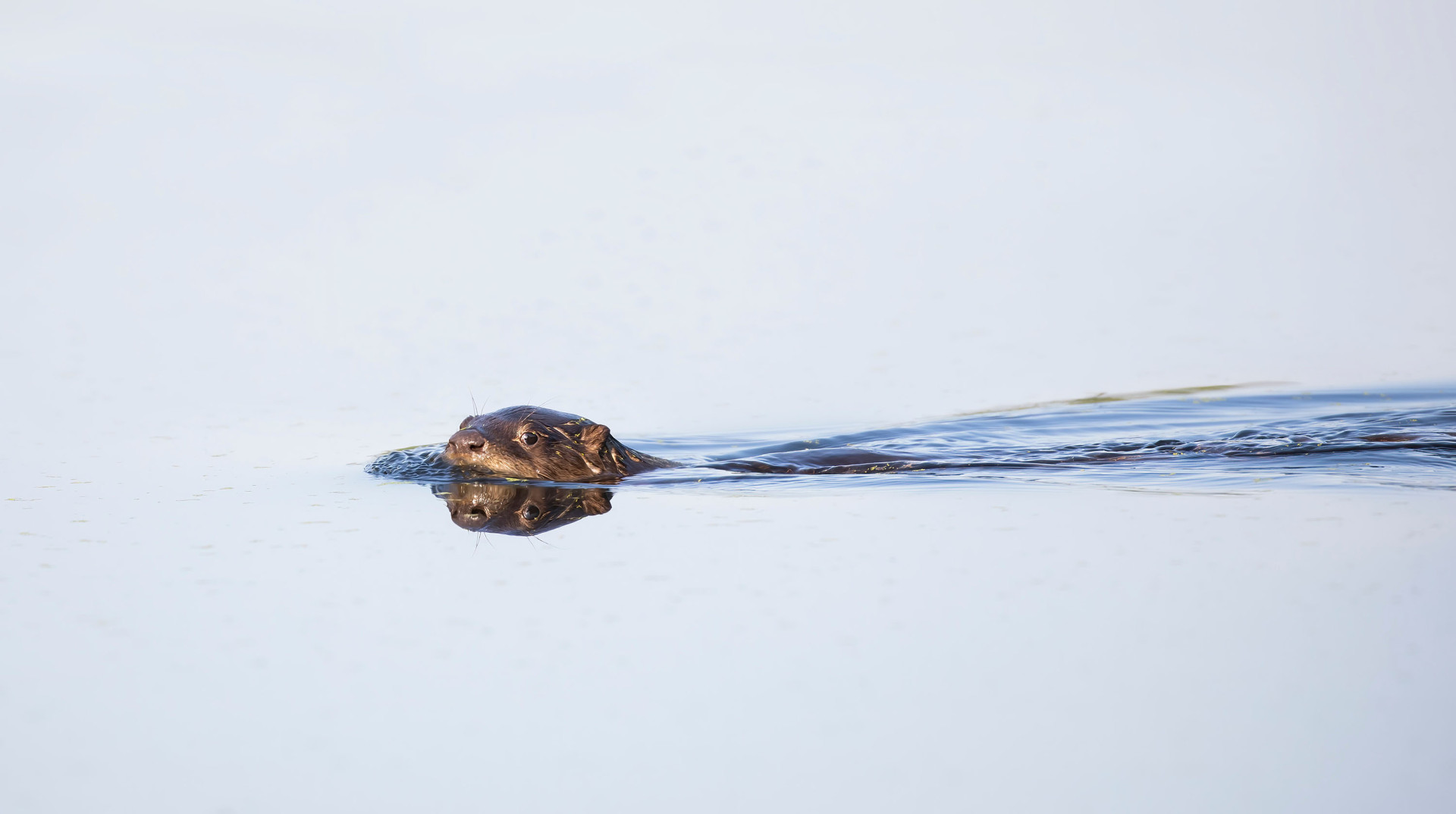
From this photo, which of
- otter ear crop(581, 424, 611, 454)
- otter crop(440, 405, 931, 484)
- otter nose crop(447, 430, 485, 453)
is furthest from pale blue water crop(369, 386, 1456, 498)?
otter ear crop(581, 424, 611, 454)

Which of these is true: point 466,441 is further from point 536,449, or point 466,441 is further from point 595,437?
point 595,437

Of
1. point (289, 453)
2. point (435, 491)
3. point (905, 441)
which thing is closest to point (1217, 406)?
point (905, 441)

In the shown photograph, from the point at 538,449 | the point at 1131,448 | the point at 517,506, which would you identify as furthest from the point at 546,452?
the point at 1131,448

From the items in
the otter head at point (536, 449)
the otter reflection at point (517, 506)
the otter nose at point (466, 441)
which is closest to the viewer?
the otter reflection at point (517, 506)

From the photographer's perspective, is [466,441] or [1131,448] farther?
[1131,448]

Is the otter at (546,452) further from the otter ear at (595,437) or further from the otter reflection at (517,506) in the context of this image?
the otter reflection at (517,506)

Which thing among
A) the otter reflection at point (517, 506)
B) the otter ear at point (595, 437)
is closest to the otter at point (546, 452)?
the otter ear at point (595, 437)

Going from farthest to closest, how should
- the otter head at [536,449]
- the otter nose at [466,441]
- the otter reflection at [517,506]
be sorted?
1. the otter head at [536,449]
2. the otter nose at [466,441]
3. the otter reflection at [517,506]

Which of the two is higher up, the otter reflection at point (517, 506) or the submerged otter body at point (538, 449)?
the submerged otter body at point (538, 449)
